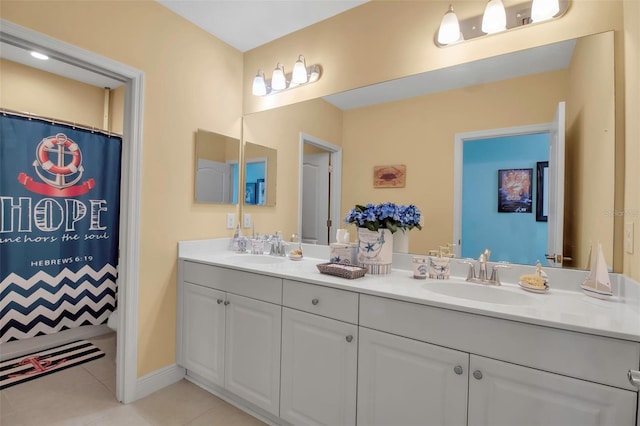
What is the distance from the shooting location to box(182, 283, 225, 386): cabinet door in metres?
1.81

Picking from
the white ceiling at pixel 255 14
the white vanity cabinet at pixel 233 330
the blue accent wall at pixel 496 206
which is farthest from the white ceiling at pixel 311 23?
the white vanity cabinet at pixel 233 330

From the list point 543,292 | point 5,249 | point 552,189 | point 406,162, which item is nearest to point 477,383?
point 543,292

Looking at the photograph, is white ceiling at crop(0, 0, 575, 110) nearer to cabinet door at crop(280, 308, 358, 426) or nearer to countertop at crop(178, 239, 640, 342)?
countertop at crop(178, 239, 640, 342)

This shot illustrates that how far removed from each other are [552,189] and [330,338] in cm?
122

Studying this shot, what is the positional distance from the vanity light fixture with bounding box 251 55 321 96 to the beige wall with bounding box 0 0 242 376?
33 centimetres

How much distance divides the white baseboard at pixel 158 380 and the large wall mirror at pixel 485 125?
1274 mm

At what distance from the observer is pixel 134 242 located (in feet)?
6.06

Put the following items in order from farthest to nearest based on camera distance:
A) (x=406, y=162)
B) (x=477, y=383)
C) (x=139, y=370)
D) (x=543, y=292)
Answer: (x=139, y=370)
(x=406, y=162)
(x=543, y=292)
(x=477, y=383)

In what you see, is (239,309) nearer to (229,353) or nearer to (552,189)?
(229,353)

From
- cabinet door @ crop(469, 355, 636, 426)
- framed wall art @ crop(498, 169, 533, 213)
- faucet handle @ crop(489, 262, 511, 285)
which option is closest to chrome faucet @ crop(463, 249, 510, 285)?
faucet handle @ crop(489, 262, 511, 285)

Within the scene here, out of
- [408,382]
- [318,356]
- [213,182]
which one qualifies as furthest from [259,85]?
[408,382]

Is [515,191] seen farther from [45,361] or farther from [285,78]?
[45,361]

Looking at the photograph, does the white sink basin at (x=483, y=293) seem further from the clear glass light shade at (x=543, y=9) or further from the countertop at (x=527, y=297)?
the clear glass light shade at (x=543, y=9)

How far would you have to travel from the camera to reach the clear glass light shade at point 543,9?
1.36m
